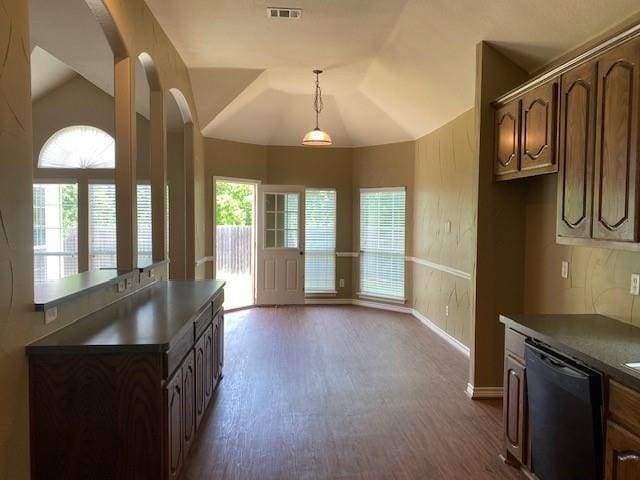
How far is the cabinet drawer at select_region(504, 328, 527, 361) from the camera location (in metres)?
2.71

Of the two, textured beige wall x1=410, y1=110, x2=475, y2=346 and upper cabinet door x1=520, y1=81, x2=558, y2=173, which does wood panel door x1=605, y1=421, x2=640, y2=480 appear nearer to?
upper cabinet door x1=520, y1=81, x2=558, y2=173

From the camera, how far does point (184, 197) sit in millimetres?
6000

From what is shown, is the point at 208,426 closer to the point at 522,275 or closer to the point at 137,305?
the point at 137,305

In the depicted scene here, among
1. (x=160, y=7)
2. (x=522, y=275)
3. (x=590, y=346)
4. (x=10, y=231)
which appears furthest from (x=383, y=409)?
(x=160, y=7)

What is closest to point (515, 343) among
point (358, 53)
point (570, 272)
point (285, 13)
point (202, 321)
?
point (570, 272)

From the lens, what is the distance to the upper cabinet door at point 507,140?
3.44m

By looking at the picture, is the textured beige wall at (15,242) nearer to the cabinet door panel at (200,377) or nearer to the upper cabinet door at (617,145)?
the cabinet door panel at (200,377)

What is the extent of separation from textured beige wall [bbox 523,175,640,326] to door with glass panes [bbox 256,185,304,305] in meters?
4.47

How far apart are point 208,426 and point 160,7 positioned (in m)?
3.28

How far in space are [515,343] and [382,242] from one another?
4967mm

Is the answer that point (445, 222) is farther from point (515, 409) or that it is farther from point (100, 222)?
point (100, 222)

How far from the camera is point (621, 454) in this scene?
6.12 ft

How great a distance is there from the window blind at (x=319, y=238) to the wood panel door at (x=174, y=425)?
5.53m

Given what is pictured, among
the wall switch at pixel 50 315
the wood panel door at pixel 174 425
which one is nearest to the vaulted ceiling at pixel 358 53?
the wall switch at pixel 50 315
